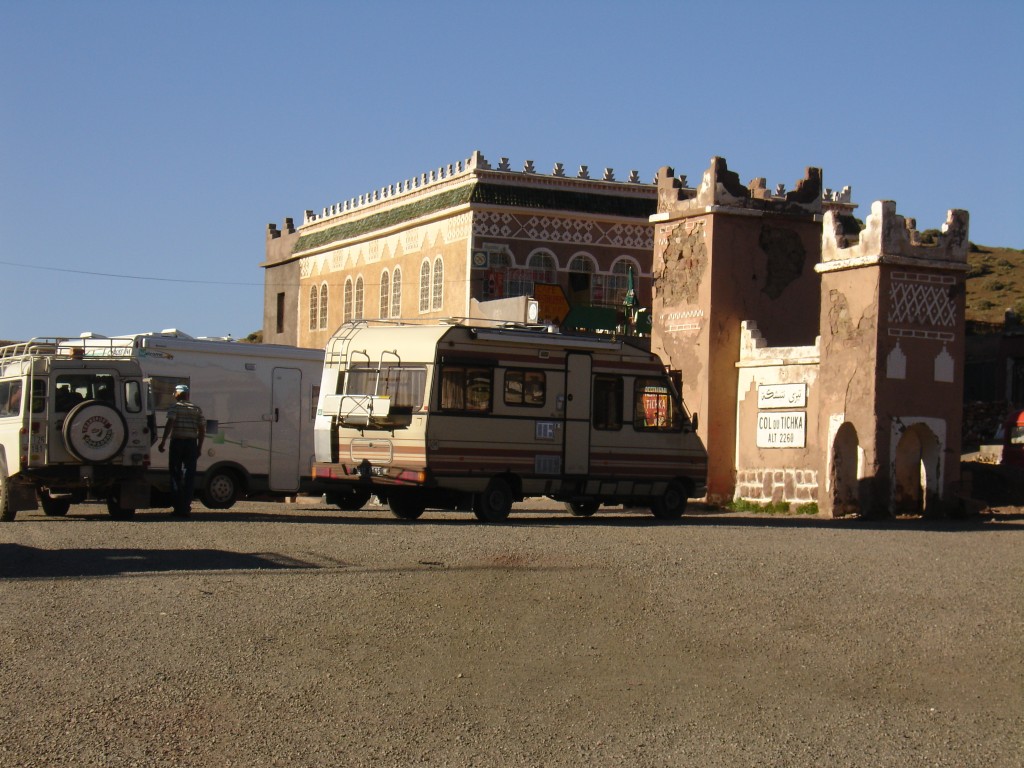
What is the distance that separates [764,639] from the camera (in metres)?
10.3

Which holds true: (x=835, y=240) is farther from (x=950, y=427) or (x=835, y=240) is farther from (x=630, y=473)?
(x=630, y=473)

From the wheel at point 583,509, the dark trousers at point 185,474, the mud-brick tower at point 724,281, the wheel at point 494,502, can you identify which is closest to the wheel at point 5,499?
the dark trousers at point 185,474

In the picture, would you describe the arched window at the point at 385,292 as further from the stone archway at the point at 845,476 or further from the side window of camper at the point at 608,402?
the side window of camper at the point at 608,402

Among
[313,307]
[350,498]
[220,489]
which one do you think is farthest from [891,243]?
[313,307]

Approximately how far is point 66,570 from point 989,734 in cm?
847

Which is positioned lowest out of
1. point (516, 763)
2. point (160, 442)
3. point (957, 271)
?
point (516, 763)

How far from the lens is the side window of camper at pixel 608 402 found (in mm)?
20891

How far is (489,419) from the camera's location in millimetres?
19688

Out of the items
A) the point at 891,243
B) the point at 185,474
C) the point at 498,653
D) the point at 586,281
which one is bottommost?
the point at 498,653

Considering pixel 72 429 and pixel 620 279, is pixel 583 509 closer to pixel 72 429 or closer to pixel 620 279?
pixel 72 429

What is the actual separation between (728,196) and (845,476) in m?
6.43

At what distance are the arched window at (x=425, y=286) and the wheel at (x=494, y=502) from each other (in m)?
28.9

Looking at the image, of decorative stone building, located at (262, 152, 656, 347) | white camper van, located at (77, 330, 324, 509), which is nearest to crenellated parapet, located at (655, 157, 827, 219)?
white camper van, located at (77, 330, 324, 509)

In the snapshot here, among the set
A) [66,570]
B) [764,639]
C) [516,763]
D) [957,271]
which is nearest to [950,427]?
[957,271]
